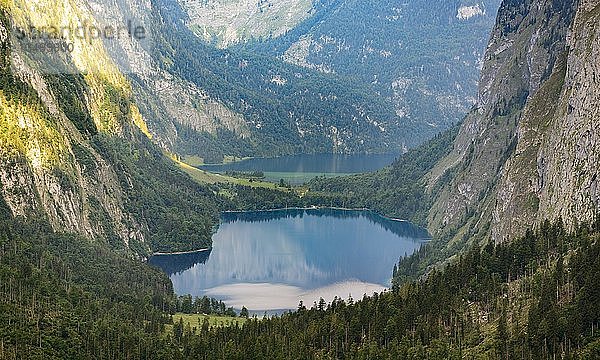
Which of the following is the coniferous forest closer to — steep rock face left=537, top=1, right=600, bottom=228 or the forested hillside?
the forested hillside

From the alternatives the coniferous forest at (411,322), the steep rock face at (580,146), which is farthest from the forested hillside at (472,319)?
the steep rock face at (580,146)

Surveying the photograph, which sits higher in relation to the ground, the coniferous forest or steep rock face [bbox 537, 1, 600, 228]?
steep rock face [bbox 537, 1, 600, 228]

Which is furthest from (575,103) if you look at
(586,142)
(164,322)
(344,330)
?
(164,322)

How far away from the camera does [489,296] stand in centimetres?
15738

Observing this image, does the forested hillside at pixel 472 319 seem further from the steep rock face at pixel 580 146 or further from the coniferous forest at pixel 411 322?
the steep rock face at pixel 580 146

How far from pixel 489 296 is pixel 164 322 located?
63760mm

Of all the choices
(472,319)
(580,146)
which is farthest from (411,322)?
(580,146)

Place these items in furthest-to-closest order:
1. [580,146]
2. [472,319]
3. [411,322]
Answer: [580,146]
[411,322]
[472,319]

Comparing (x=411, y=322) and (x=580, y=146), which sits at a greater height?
(x=580, y=146)

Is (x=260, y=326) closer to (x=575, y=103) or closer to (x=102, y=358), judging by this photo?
(x=102, y=358)

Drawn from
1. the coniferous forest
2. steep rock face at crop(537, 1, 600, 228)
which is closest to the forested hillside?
the coniferous forest

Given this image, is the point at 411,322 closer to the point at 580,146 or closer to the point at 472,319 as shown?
the point at 472,319

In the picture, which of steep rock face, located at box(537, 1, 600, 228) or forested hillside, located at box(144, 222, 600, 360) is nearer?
forested hillside, located at box(144, 222, 600, 360)

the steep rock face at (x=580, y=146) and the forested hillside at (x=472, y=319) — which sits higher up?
the steep rock face at (x=580, y=146)
